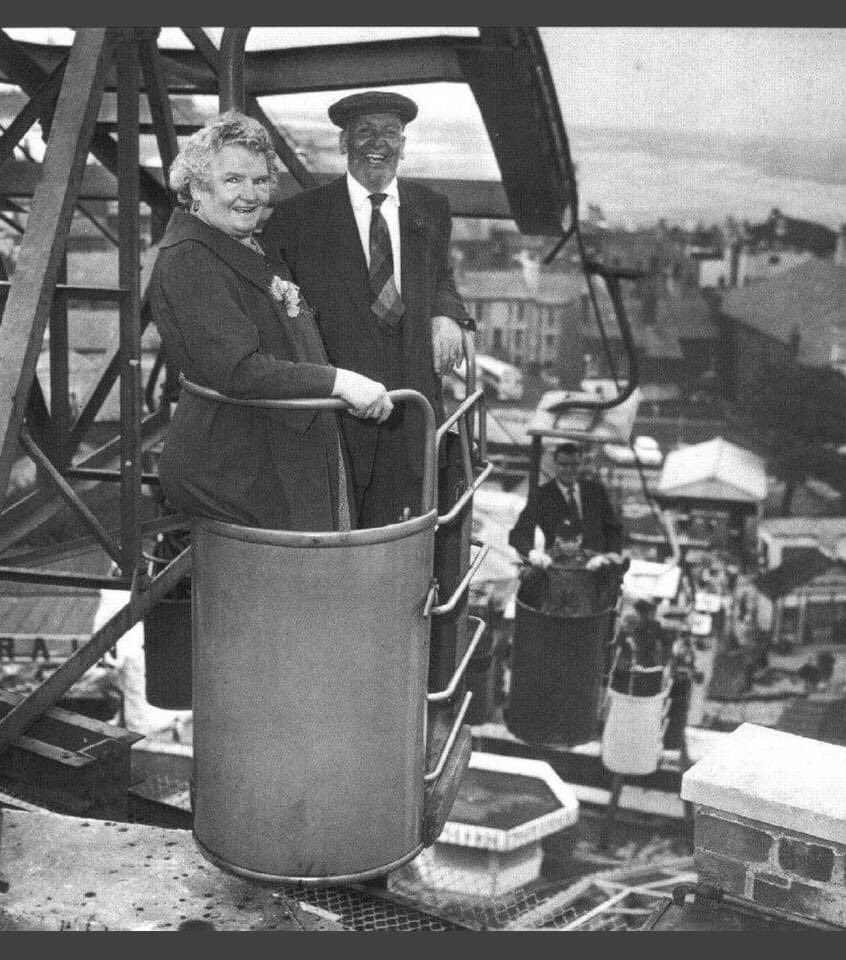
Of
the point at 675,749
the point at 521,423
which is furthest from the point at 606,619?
the point at 521,423

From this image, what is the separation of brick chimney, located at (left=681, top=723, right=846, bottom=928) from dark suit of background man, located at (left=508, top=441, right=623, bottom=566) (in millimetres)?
5171

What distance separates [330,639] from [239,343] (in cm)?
75

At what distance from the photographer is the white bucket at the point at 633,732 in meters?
14.3

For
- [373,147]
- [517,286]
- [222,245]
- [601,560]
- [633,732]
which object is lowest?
[633,732]

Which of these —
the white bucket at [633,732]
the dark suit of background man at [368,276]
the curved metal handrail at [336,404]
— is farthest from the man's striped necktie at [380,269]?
the white bucket at [633,732]

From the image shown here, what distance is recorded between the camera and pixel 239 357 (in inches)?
121

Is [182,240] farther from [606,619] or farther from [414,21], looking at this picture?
[606,619]

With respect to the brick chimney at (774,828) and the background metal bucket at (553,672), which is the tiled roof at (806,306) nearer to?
the background metal bucket at (553,672)

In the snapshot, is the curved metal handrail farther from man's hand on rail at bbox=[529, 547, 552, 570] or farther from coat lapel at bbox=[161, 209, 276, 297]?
man's hand on rail at bbox=[529, 547, 552, 570]

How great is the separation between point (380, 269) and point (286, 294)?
0.64m

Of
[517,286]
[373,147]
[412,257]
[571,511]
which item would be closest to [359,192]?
[373,147]

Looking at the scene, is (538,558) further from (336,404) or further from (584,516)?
(336,404)

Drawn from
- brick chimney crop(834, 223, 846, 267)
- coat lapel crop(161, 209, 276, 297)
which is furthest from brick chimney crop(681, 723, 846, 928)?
brick chimney crop(834, 223, 846, 267)

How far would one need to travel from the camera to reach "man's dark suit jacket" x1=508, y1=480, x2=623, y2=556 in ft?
29.1
